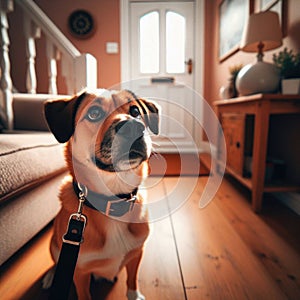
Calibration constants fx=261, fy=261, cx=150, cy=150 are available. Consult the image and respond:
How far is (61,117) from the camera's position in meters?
0.76

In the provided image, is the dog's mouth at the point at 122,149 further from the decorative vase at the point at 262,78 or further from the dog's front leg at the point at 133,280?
the decorative vase at the point at 262,78

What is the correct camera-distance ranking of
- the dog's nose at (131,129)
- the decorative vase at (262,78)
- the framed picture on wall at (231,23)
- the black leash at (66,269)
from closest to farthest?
the black leash at (66,269) → the dog's nose at (131,129) → the decorative vase at (262,78) → the framed picture on wall at (231,23)

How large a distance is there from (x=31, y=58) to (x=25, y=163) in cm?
117

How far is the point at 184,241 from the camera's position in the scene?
1154mm

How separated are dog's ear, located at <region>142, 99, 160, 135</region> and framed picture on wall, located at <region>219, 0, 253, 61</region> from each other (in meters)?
1.91

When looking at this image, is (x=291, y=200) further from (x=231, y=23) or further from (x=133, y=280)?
(x=231, y=23)

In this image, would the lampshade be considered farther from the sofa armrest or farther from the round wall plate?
the round wall plate

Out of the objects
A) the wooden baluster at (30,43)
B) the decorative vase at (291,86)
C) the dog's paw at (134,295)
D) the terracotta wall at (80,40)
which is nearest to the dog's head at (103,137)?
the dog's paw at (134,295)

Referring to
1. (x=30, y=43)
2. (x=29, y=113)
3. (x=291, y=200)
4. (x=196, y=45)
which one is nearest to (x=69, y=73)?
(x=30, y=43)

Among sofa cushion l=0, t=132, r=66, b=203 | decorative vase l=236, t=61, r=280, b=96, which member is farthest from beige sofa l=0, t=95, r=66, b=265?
decorative vase l=236, t=61, r=280, b=96

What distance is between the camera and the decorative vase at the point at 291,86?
1389 mm

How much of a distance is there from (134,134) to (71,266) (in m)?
0.34

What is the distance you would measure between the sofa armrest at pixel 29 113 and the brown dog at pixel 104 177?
785mm

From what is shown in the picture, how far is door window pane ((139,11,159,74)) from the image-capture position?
344 cm
